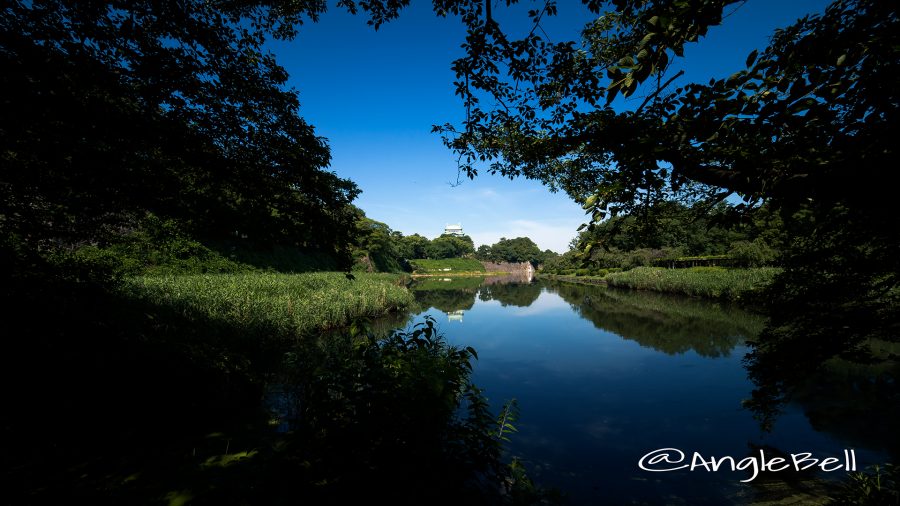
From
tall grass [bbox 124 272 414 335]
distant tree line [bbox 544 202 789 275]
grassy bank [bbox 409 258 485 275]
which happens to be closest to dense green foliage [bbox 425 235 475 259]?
grassy bank [bbox 409 258 485 275]

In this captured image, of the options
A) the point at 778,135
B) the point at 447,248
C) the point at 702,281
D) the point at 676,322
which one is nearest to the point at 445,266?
the point at 447,248

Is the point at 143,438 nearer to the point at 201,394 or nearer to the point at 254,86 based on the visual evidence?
the point at 201,394

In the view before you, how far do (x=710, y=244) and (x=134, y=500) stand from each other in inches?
2072

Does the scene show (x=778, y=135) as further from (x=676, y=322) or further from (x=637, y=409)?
(x=676, y=322)

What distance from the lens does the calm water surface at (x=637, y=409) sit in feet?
17.6

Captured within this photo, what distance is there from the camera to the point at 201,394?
6137 millimetres

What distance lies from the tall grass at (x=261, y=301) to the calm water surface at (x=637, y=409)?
5.51m

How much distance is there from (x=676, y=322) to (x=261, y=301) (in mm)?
20568

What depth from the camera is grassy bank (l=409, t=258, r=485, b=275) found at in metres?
84.7

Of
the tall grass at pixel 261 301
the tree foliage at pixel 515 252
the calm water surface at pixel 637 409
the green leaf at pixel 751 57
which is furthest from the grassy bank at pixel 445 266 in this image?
the green leaf at pixel 751 57

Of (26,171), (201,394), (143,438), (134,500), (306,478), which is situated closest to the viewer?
(134,500)

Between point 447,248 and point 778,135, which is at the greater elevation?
point 447,248

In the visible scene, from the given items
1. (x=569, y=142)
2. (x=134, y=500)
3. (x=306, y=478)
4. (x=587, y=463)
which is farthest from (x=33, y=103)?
(x=587, y=463)

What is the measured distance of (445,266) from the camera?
91.4 meters
